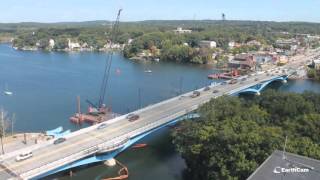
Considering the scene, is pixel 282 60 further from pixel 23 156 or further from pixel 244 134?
pixel 23 156

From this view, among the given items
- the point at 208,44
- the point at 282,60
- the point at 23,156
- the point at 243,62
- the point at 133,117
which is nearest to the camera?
the point at 23,156

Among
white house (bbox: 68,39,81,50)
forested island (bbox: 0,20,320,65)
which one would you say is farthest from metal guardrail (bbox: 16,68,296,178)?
white house (bbox: 68,39,81,50)

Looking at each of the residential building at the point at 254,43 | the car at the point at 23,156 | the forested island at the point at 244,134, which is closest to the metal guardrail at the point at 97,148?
the car at the point at 23,156

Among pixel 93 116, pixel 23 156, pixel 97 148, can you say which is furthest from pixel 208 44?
pixel 23 156

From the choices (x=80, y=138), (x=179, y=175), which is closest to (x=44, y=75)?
(x=80, y=138)

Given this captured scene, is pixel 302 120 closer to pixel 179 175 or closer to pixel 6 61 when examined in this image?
pixel 179 175

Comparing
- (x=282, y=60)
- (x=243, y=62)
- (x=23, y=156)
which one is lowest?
(x=282, y=60)
